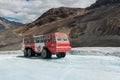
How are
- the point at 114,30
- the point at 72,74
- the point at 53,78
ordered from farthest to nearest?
1. the point at 114,30
2. the point at 72,74
3. the point at 53,78

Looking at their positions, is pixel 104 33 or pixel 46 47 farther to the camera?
pixel 104 33

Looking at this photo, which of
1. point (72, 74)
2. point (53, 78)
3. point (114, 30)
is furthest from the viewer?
point (114, 30)

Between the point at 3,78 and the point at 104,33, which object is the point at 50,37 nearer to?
the point at 3,78

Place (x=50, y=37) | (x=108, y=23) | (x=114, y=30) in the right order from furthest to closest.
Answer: (x=108, y=23)
(x=114, y=30)
(x=50, y=37)

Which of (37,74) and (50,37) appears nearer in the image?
(37,74)

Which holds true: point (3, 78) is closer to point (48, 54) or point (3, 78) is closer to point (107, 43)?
point (48, 54)

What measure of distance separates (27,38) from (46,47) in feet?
13.8

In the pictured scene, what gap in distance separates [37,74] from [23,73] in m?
1.05

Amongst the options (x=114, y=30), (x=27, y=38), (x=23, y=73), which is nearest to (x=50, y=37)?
(x=27, y=38)

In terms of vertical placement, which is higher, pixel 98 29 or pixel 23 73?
pixel 98 29

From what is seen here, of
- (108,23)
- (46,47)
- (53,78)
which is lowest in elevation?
(53,78)

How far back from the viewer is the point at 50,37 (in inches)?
1021

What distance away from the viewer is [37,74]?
1703 centimetres

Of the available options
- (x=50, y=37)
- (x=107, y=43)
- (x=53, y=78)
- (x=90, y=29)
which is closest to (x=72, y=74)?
(x=53, y=78)
